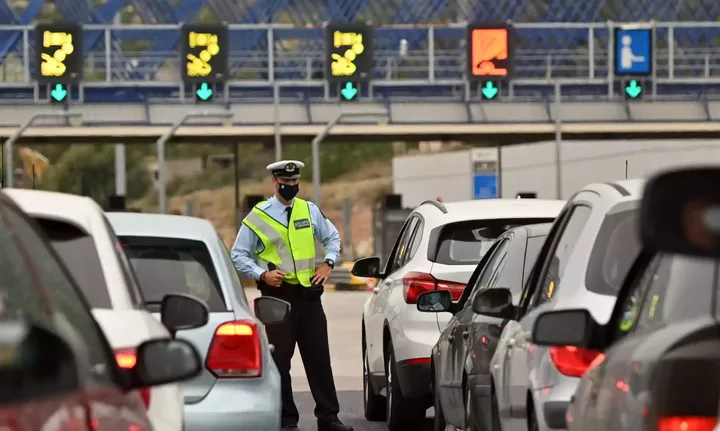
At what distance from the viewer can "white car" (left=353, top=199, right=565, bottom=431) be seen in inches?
454

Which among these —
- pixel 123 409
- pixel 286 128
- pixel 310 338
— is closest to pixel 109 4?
pixel 286 128

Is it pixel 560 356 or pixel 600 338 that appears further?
pixel 560 356

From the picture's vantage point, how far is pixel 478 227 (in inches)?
464

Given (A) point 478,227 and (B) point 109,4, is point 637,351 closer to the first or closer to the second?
(A) point 478,227

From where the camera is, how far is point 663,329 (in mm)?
4395

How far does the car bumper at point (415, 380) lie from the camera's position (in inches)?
451

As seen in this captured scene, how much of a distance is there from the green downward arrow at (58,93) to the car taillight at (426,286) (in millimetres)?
34734

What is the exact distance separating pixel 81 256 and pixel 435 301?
16.0 ft

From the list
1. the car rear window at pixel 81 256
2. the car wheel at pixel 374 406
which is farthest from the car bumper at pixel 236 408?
the car wheel at pixel 374 406

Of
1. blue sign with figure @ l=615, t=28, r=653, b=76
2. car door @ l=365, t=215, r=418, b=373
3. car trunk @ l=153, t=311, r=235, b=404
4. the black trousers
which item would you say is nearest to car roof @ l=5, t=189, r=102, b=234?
car trunk @ l=153, t=311, r=235, b=404

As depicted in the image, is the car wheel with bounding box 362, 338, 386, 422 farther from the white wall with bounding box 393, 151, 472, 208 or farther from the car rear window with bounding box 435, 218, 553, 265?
A: the white wall with bounding box 393, 151, 472, 208

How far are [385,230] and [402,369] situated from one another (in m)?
35.8

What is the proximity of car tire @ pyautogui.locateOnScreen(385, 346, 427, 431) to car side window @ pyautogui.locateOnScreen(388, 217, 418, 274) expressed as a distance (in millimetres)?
757

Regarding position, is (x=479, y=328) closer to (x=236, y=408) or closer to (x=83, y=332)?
(x=236, y=408)
